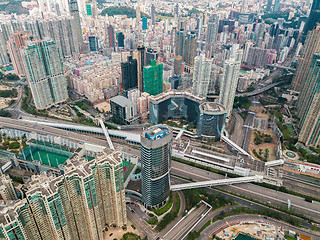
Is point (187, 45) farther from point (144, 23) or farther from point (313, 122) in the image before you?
point (313, 122)

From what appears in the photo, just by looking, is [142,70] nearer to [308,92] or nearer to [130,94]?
[130,94]

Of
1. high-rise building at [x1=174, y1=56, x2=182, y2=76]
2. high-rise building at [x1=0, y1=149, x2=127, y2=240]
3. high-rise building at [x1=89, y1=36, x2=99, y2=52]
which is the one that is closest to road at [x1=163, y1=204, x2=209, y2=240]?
high-rise building at [x1=0, y1=149, x2=127, y2=240]

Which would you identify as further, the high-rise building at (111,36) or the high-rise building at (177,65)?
the high-rise building at (111,36)

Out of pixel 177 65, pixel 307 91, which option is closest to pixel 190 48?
pixel 177 65

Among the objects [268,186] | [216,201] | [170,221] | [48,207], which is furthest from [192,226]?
[48,207]

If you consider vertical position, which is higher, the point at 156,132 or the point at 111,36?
the point at 156,132

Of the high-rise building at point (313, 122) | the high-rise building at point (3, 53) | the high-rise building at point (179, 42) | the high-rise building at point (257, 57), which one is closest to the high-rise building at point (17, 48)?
the high-rise building at point (3, 53)

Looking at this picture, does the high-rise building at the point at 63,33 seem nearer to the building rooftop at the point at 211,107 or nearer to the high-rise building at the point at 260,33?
the building rooftop at the point at 211,107
